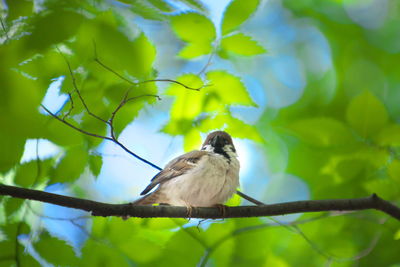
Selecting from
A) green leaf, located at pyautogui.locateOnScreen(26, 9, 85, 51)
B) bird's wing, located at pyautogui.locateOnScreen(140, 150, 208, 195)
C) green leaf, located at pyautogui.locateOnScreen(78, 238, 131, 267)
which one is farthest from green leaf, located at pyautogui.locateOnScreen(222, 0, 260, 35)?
green leaf, located at pyautogui.locateOnScreen(78, 238, 131, 267)

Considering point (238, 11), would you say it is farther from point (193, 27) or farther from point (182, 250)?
point (182, 250)

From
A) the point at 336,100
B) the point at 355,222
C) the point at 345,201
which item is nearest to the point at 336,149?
the point at 345,201

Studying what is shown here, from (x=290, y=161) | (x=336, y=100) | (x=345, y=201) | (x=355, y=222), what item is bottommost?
(x=355, y=222)

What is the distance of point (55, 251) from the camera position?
1.98 meters

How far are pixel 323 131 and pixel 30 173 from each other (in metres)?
1.52

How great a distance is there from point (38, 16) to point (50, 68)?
0.96 feet

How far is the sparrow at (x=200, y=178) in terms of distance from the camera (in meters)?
2.82

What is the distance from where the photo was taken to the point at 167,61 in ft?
7.95

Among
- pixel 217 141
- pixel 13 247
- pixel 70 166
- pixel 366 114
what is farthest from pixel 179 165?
pixel 366 114

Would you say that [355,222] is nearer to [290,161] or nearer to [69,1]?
[290,161]

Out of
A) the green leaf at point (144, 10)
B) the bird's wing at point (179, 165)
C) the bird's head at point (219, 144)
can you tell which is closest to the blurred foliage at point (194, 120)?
the green leaf at point (144, 10)

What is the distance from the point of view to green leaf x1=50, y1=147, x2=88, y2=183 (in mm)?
2084

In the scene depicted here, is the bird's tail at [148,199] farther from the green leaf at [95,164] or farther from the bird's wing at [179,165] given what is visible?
the green leaf at [95,164]

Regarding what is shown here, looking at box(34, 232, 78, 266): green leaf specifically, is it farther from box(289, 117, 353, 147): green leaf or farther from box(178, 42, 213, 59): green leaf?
box(289, 117, 353, 147): green leaf
